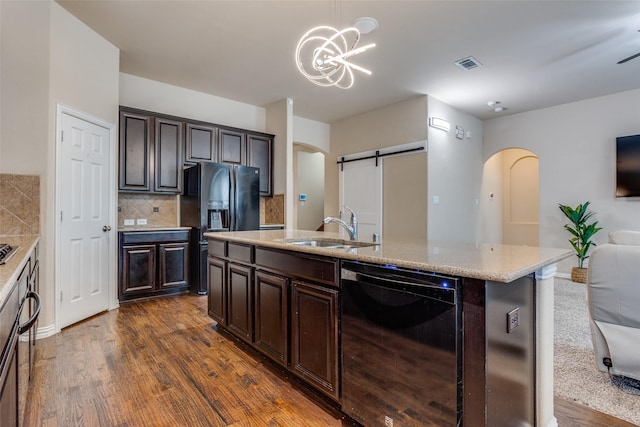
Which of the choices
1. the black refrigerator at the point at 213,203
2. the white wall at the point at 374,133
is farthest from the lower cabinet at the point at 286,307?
the white wall at the point at 374,133

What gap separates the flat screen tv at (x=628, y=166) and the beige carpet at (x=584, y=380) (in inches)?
112

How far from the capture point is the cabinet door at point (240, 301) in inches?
96.4

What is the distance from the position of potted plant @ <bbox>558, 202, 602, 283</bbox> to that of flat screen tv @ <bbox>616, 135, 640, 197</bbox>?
50cm

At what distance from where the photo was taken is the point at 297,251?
1.96 m

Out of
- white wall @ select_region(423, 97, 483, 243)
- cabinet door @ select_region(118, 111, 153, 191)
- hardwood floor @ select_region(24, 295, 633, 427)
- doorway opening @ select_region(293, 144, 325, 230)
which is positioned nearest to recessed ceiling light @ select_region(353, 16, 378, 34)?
white wall @ select_region(423, 97, 483, 243)

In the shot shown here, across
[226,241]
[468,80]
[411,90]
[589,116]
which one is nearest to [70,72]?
[226,241]

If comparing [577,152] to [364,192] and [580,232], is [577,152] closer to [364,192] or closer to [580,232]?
[580,232]

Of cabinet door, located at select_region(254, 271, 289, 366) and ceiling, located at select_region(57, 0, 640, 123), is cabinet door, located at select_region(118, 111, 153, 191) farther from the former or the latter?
cabinet door, located at select_region(254, 271, 289, 366)

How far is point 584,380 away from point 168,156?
482cm

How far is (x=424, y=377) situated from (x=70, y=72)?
12.8ft

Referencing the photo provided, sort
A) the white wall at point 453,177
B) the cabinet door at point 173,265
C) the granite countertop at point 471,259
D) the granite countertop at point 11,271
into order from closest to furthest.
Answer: the granite countertop at point 11,271, the granite countertop at point 471,259, the cabinet door at point 173,265, the white wall at point 453,177

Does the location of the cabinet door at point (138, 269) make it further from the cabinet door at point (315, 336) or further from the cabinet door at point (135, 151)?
the cabinet door at point (315, 336)

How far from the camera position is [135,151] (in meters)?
4.12

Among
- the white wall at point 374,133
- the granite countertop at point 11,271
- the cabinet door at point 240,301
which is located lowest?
the cabinet door at point 240,301
